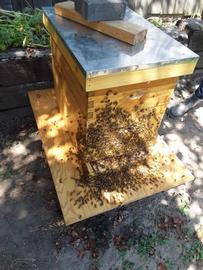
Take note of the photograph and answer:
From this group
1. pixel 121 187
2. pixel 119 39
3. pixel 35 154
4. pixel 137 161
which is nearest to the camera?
pixel 119 39

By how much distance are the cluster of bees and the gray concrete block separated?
2.12ft

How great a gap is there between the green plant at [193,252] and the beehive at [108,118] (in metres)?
0.77

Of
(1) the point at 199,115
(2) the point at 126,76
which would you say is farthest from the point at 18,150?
(1) the point at 199,115

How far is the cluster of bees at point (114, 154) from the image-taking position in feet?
6.66

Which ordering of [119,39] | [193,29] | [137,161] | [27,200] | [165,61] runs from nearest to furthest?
[165,61] < [119,39] < [137,161] < [27,200] < [193,29]

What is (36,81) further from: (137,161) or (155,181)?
(155,181)

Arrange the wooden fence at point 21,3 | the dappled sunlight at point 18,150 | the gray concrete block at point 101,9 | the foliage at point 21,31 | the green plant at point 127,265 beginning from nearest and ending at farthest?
the gray concrete block at point 101,9 < the green plant at point 127,265 < the foliage at point 21,31 < the dappled sunlight at point 18,150 < the wooden fence at point 21,3

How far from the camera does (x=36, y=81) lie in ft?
10.3

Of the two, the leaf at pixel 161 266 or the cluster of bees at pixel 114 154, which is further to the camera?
the leaf at pixel 161 266

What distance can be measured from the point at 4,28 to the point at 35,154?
1434 mm

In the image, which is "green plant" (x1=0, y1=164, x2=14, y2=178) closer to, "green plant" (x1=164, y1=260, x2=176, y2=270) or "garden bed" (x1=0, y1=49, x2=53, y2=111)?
"garden bed" (x1=0, y1=49, x2=53, y2=111)

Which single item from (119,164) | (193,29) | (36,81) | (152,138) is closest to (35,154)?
(36,81)

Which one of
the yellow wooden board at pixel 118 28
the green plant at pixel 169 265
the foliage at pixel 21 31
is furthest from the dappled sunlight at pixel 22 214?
the yellow wooden board at pixel 118 28

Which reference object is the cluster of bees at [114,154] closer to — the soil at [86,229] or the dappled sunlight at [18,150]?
the soil at [86,229]
